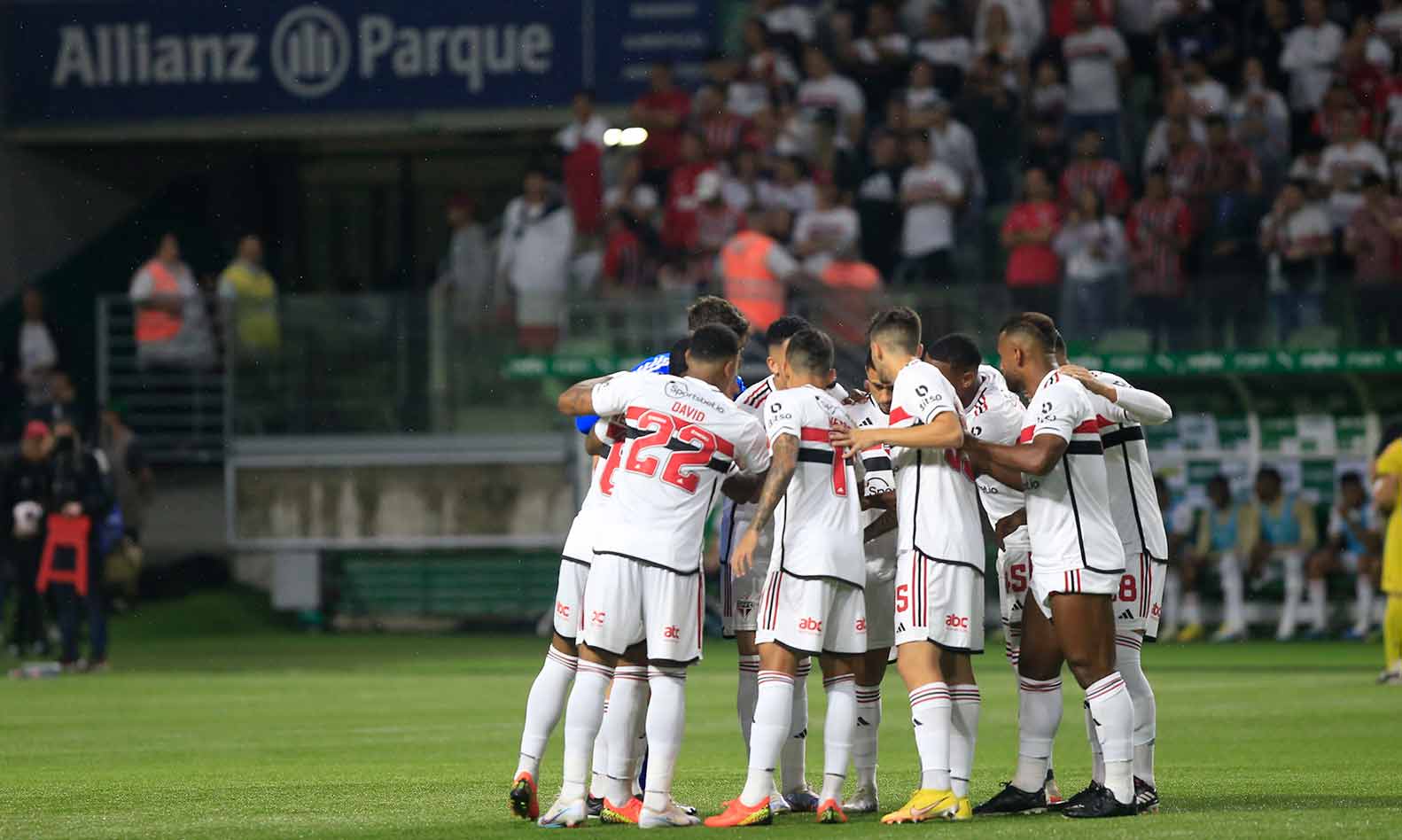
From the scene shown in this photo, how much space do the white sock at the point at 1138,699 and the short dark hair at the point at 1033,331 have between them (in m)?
1.38

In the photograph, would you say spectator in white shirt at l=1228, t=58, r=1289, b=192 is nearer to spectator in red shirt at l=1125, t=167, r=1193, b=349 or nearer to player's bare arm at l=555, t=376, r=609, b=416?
spectator in red shirt at l=1125, t=167, r=1193, b=349

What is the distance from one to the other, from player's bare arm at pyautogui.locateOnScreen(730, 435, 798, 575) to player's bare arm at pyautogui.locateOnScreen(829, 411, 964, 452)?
11.6 inches

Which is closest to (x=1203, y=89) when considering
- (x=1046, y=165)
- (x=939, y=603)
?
(x=1046, y=165)

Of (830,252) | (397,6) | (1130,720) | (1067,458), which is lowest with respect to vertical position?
(1130,720)

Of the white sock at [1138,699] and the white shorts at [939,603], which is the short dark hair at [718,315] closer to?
the white shorts at [939,603]

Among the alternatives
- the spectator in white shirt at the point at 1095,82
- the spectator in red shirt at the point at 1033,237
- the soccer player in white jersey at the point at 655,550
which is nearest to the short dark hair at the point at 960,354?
the soccer player in white jersey at the point at 655,550

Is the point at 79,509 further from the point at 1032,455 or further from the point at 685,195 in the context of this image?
the point at 1032,455

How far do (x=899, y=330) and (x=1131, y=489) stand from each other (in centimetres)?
137

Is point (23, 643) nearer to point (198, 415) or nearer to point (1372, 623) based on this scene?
point (198, 415)

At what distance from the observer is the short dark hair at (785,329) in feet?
31.1

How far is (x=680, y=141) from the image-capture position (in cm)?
2536

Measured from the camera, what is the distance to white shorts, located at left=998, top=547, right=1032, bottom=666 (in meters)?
9.45

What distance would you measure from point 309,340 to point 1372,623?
1248cm

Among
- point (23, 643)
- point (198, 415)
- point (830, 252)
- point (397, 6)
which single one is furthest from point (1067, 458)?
point (397, 6)
